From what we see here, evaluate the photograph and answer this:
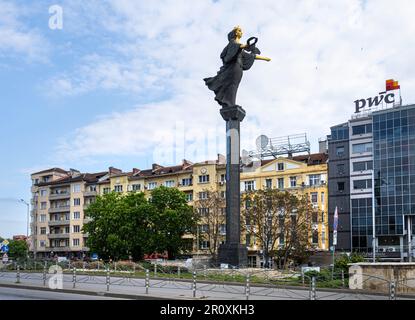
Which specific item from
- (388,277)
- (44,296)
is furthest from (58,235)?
(388,277)

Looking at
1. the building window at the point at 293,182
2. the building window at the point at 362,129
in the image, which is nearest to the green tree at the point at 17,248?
the building window at the point at 293,182

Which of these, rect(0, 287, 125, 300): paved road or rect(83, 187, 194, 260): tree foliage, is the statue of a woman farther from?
rect(83, 187, 194, 260): tree foliage

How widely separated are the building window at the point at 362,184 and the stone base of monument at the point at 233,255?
1431 inches

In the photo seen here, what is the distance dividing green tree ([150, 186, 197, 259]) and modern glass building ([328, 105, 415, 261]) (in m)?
19.8

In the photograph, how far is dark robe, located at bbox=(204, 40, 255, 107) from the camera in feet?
132

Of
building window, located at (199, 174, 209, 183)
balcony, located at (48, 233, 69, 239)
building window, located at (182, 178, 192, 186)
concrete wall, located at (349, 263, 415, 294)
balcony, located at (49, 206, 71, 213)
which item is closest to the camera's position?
concrete wall, located at (349, 263, 415, 294)

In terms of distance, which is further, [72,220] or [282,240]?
[72,220]

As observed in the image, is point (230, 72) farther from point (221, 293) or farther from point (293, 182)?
point (293, 182)

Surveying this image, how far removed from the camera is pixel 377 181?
6762cm

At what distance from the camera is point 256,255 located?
74.8 metres

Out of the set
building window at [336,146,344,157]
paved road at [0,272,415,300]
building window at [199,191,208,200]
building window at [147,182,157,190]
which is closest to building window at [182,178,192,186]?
building window at [199,191,208,200]

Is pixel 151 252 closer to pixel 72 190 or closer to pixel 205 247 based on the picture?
pixel 205 247
